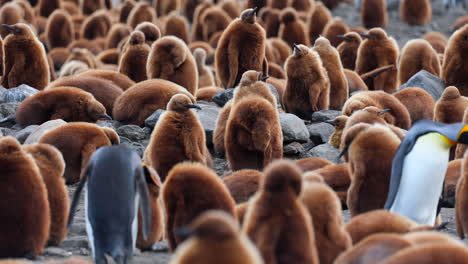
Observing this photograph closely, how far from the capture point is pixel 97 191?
5.11m

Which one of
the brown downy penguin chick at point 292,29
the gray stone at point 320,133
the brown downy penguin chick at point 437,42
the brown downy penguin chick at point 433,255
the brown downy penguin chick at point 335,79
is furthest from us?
the brown downy penguin chick at point 292,29

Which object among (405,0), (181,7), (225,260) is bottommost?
(181,7)

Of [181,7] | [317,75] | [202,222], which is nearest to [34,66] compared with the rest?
[317,75]

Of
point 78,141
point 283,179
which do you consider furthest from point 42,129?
point 283,179

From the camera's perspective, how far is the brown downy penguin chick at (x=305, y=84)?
8.71 meters

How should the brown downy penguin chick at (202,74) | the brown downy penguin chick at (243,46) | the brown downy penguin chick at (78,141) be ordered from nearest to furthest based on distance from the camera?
the brown downy penguin chick at (78,141)
the brown downy penguin chick at (243,46)
the brown downy penguin chick at (202,74)

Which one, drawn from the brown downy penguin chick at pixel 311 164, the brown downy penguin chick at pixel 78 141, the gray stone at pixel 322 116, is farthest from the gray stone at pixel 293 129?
the brown downy penguin chick at pixel 78 141

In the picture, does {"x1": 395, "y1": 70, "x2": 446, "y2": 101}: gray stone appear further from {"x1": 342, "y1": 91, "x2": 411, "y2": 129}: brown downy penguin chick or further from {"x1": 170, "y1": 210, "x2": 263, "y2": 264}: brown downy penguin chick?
{"x1": 170, "y1": 210, "x2": 263, "y2": 264}: brown downy penguin chick

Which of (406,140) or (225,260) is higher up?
(225,260)

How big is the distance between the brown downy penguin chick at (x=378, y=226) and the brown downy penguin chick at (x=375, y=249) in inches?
22.6

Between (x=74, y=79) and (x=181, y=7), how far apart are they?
12263mm

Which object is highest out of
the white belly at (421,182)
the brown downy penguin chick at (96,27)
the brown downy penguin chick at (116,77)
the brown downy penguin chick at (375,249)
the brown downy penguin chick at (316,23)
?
the brown downy penguin chick at (375,249)

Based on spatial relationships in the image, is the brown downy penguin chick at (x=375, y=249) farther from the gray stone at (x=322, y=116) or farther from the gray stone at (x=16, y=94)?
the gray stone at (x=16, y=94)

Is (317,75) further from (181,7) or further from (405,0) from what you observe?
(181,7)
